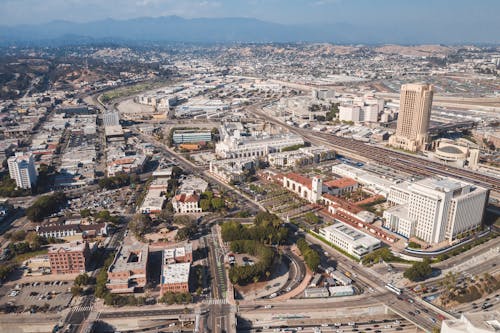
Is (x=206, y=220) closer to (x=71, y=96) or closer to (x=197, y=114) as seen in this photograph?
(x=197, y=114)

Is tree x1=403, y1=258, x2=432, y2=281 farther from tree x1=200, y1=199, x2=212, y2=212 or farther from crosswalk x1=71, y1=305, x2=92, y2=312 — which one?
crosswalk x1=71, y1=305, x2=92, y2=312

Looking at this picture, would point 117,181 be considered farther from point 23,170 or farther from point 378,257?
point 378,257

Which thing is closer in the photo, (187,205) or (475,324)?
(475,324)

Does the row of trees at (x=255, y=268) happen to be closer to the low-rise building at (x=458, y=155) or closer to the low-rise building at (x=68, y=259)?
the low-rise building at (x=68, y=259)

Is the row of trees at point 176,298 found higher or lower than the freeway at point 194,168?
lower

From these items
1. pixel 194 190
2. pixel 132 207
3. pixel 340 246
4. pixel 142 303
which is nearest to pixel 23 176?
pixel 132 207

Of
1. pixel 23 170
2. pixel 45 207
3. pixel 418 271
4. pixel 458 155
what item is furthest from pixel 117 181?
pixel 458 155

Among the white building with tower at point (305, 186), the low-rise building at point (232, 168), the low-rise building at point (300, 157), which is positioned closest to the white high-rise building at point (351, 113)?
the low-rise building at point (300, 157)
